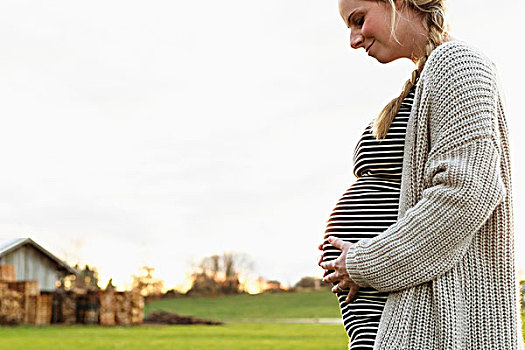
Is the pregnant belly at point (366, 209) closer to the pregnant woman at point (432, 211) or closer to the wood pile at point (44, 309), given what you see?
the pregnant woman at point (432, 211)

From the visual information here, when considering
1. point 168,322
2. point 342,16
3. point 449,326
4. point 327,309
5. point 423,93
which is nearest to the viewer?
point 449,326

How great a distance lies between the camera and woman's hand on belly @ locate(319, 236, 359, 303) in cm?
181

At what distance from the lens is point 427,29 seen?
6.06ft


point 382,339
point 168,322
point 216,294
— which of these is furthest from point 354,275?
point 216,294

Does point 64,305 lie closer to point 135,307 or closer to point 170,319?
point 135,307

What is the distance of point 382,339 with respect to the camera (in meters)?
1.71

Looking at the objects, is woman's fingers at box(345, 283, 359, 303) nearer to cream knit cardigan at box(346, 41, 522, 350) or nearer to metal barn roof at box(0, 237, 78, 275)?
cream knit cardigan at box(346, 41, 522, 350)

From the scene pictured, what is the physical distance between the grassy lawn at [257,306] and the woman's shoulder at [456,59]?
2293cm

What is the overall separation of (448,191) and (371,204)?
0.76 feet

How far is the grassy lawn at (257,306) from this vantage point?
26109 millimetres

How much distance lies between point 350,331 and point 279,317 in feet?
78.6

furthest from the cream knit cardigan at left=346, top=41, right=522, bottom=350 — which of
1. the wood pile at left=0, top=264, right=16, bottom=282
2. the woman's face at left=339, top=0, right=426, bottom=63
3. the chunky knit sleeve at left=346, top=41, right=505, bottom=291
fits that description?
the wood pile at left=0, top=264, right=16, bottom=282

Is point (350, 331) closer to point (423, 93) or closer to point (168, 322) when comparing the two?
point (423, 93)

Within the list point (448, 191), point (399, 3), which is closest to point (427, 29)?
point (399, 3)
